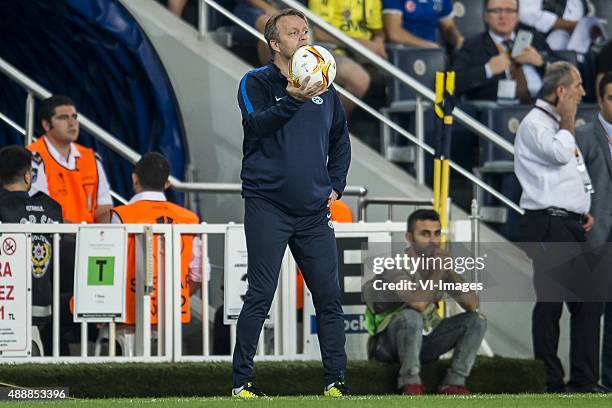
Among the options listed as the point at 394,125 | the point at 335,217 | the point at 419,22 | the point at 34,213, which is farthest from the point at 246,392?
the point at 419,22

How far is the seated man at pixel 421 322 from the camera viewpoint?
9188mm

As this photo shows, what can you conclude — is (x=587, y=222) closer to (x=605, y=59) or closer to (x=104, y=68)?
(x=605, y=59)

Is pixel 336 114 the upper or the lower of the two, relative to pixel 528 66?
lower

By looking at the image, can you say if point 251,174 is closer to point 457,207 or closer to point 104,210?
point 104,210

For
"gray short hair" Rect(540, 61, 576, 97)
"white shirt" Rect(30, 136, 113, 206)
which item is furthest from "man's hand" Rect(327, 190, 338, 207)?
"white shirt" Rect(30, 136, 113, 206)

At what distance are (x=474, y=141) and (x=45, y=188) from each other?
3460 mm

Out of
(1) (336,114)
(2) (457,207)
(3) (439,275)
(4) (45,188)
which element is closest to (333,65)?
(1) (336,114)

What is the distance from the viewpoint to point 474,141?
12062mm

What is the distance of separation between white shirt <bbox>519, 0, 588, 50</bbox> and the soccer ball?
624cm

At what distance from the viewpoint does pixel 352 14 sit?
12336 millimetres

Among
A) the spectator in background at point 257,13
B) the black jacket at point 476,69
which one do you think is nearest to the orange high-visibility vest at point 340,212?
the spectator in background at point 257,13

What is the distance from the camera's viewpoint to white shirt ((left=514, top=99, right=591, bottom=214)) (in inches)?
389

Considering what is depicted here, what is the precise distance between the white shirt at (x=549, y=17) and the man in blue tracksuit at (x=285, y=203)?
5.82m

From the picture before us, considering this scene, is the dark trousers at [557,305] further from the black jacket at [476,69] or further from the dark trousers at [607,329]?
the black jacket at [476,69]
